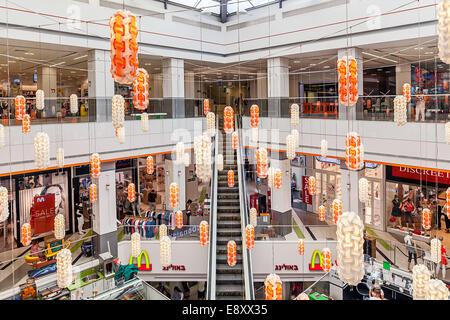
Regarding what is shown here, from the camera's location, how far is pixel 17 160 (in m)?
8.42

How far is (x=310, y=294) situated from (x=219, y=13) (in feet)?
36.2

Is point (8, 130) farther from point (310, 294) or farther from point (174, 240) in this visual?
point (310, 294)

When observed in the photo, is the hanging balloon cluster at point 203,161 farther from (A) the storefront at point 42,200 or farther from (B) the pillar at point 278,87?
(A) the storefront at point 42,200

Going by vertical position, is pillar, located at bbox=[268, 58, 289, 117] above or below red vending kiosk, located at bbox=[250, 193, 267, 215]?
above

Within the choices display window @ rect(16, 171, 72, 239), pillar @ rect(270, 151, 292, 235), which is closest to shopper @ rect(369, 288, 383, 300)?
pillar @ rect(270, 151, 292, 235)

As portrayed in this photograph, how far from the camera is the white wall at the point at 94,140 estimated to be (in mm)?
8367

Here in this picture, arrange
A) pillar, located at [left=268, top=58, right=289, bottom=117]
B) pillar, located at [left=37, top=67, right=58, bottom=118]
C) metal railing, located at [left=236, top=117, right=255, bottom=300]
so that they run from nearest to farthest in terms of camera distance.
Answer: metal railing, located at [left=236, top=117, right=255, bottom=300] → pillar, located at [left=268, top=58, right=289, bottom=117] → pillar, located at [left=37, top=67, right=58, bottom=118]

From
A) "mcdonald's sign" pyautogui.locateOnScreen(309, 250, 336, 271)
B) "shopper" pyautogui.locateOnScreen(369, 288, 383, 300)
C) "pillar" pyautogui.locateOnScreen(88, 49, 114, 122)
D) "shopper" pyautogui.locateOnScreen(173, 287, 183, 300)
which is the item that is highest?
"pillar" pyautogui.locateOnScreen(88, 49, 114, 122)

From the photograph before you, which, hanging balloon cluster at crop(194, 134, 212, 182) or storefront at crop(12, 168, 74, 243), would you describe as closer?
hanging balloon cluster at crop(194, 134, 212, 182)

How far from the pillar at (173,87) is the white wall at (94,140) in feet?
1.30

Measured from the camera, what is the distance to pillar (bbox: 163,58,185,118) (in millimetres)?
12391

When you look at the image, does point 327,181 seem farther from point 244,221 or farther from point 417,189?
point 244,221

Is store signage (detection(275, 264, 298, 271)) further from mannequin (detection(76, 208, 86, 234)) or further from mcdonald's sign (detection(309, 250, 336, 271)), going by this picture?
mannequin (detection(76, 208, 86, 234))

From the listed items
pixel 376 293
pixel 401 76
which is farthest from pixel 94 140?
pixel 401 76
